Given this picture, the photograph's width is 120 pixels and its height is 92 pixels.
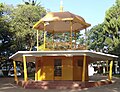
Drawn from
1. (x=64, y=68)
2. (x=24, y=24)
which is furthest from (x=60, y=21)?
(x=24, y=24)

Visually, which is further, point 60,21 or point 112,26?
point 112,26

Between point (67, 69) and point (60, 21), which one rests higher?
point (60, 21)

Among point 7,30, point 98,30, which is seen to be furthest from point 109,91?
point 98,30

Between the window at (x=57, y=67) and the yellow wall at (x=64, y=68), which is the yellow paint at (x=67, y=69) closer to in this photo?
the yellow wall at (x=64, y=68)

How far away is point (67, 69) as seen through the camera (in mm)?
22984

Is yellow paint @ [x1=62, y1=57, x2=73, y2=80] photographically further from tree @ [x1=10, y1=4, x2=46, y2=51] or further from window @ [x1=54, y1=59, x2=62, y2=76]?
tree @ [x1=10, y1=4, x2=46, y2=51]

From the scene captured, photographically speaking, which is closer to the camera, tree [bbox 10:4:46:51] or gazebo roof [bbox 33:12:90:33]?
gazebo roof [bbox 33:12:90:33]

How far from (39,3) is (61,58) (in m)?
28.1

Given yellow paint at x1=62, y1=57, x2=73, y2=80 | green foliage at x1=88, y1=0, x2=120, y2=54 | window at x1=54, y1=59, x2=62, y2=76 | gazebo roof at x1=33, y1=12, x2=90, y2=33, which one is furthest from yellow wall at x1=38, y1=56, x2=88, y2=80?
green foliage at x1=88, y1=0, x2=120, y2=54

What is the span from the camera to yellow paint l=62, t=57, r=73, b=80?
75.2 ft

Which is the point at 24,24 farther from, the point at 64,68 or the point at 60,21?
the point at 64,68

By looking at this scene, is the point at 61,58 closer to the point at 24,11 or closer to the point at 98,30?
the point at 24,11

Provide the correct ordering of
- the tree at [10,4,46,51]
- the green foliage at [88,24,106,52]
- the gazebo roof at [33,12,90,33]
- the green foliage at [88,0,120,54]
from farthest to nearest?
the green foliage at [88,24,106,52], the green foliage at [88,0,120,54], the tree at [10,4,46,51], the gazebo roof at [33,12,90,33]

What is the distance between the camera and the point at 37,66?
24719 millimetres
